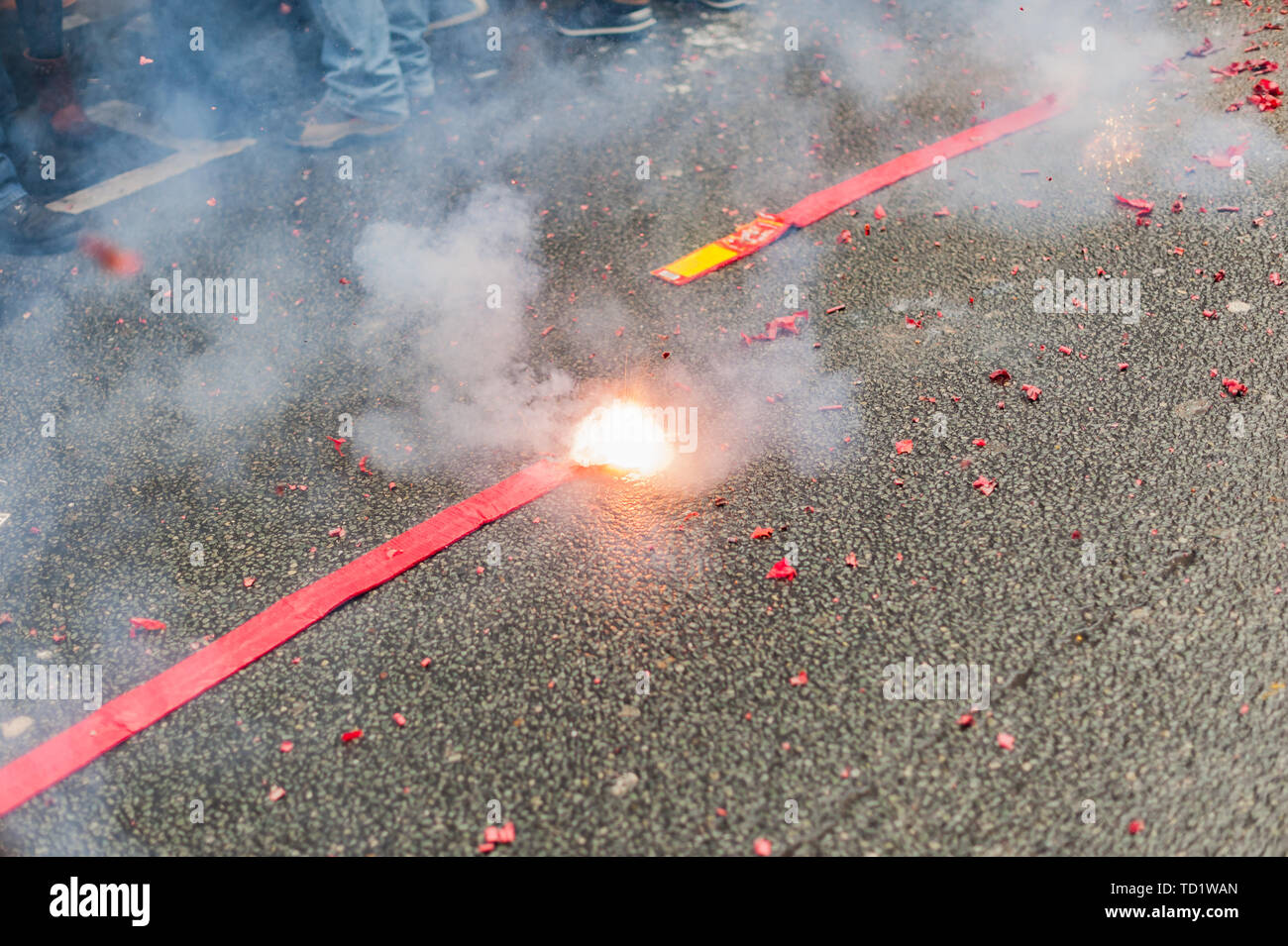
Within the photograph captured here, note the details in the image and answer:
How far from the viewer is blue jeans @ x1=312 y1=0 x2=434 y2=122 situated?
546 centimetres

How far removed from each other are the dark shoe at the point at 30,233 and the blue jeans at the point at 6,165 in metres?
0.04

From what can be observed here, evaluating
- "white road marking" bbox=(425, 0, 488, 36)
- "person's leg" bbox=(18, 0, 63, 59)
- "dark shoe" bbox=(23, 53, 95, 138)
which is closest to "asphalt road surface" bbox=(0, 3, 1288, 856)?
"dark shoe" bbox=(23, 53, 95, 138)

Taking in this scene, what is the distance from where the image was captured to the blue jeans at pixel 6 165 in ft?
15.8

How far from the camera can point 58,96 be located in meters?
5.35

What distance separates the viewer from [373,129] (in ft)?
18.5

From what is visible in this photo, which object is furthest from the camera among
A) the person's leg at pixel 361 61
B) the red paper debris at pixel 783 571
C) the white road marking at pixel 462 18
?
the white road marking at pixel 462 18

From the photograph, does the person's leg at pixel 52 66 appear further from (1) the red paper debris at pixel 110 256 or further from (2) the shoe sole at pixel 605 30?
(2) the shoe sole at pixel 605 30

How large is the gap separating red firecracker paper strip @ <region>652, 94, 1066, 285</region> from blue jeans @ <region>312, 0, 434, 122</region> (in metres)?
2.44

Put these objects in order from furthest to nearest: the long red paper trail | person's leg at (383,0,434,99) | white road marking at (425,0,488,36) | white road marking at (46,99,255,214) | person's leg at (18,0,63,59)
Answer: white road marking at (425,0,488,36) < person's leg at (383,0,434,99) < white road marking at (46,99,255,214) < person's leg at (18,0,63,59) < the long red paper trail

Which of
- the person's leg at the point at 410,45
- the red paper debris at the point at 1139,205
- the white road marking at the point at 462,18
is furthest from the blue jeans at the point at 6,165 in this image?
the red paper debris at the point at 1139,205

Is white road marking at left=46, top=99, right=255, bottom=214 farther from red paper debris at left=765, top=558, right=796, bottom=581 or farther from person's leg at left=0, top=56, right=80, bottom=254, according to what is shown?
red paper debris at left=765, top=558, right=796, bottom=581

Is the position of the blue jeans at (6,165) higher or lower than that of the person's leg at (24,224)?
higher

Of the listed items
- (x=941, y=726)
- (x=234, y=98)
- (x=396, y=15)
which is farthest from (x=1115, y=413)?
(x=234, y=98)

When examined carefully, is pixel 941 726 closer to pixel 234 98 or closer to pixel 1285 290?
pixel 1285 290
